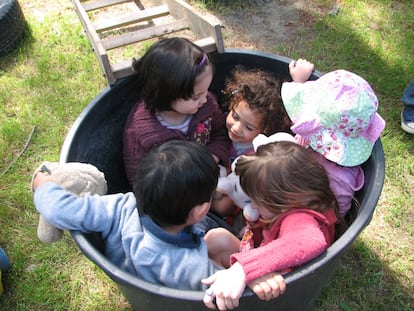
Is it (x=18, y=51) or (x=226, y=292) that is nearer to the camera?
(x=226, y=292)

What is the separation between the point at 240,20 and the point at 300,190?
6.60 ft

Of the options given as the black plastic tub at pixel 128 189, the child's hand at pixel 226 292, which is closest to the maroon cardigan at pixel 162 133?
the black plastic tub at pixel 128 189

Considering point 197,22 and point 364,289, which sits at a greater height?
point 197,22

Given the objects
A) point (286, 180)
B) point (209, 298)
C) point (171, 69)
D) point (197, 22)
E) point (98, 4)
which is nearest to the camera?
point (209, 298)

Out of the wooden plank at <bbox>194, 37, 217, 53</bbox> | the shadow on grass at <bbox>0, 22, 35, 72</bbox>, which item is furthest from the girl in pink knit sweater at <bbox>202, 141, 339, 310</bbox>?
the shadow on grass at <bbox>0, 22, 35, 72</bbox>

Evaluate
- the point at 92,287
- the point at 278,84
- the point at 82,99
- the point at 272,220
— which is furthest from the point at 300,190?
the point at 82,99

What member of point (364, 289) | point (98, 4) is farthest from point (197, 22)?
point (364, 289)

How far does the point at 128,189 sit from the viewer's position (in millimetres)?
1803

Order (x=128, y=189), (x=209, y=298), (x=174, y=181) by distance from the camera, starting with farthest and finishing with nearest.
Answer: (x=128, y=189) < (x=174, y=181) < (x=209, y=298)

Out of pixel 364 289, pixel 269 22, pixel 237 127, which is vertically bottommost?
pixel 364 289

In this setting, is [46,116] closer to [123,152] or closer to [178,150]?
[123,152]

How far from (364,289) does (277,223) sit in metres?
0.66

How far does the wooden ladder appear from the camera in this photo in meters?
1.57

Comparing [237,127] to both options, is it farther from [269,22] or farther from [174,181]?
[269,22]
